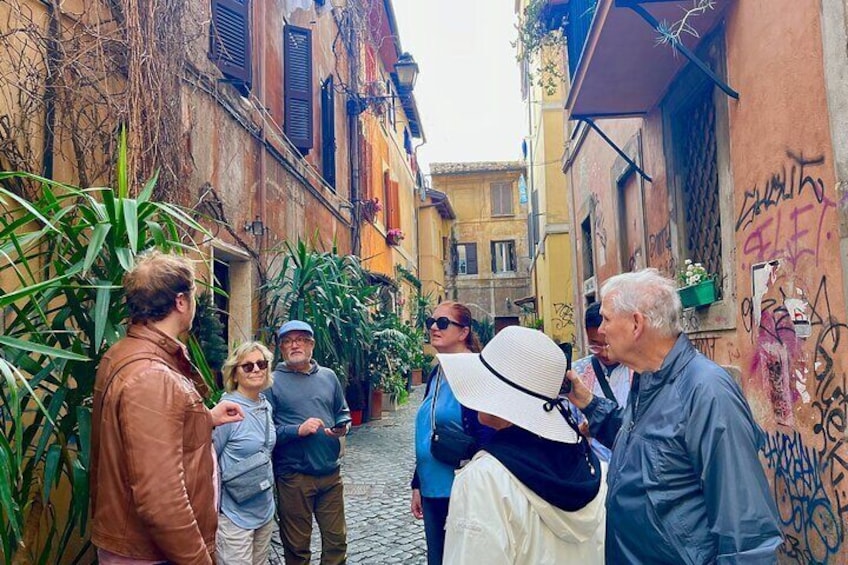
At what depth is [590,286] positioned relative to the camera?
31.2 feet

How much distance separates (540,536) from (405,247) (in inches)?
782

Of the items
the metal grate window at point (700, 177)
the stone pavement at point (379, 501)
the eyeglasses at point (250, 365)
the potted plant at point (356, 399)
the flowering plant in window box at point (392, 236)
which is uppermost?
the flowering plant in window box at point (392, 236)

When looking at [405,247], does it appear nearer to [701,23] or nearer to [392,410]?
[392,410]

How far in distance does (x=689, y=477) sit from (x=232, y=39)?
6.04 m

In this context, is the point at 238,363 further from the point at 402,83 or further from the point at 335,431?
the point at 402,83

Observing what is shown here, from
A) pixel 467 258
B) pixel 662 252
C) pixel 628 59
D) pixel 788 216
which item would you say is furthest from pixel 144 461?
pixel 467 258

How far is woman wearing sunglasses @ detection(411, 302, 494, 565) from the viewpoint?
2.99 metres

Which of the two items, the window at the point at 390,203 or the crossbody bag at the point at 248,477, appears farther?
the window at the point at 390,203

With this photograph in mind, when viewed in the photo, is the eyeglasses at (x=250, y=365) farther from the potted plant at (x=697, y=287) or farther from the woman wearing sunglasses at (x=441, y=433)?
the potted plant at (x=697, y=287)

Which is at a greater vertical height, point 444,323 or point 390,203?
point 390,203

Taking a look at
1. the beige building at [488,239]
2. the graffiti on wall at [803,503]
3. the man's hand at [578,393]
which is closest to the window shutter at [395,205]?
the beige building at [488,239]

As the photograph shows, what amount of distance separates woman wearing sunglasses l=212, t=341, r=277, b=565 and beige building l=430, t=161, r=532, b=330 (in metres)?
28.8

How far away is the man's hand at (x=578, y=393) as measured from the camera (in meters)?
2.57

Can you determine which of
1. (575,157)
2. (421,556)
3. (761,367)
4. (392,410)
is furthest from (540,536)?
(392,410)
